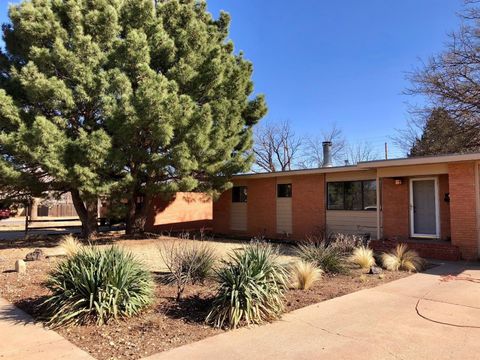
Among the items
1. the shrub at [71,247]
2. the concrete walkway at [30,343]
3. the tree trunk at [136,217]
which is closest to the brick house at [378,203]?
the tree trunk at [136,217]

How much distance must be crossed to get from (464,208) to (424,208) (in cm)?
180

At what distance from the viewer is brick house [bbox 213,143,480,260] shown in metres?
12.3

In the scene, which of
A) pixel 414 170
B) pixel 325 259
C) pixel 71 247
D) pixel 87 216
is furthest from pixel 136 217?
pixel 414 170

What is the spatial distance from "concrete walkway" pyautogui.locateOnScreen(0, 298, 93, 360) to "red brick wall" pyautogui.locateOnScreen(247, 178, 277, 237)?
13.9 metres

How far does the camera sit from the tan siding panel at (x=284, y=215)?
1844 cm

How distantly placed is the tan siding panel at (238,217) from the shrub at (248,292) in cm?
1409

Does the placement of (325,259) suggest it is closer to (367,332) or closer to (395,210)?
(367,332)

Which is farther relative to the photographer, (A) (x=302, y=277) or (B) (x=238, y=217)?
(B) (x=238, y=217)

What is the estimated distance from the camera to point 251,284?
6.00 meters

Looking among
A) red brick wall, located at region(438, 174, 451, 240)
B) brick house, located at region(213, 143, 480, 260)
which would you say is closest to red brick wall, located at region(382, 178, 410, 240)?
brick house, located at region(213, 143, 480, 260)

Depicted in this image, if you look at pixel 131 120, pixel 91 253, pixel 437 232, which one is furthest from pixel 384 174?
pixel 91 253

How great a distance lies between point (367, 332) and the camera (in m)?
5.48

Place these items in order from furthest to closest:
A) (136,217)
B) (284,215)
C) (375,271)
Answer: (136,217) → (284,215) → (375,271)

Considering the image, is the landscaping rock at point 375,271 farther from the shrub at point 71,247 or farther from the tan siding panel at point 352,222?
the shrub at point 71,247
